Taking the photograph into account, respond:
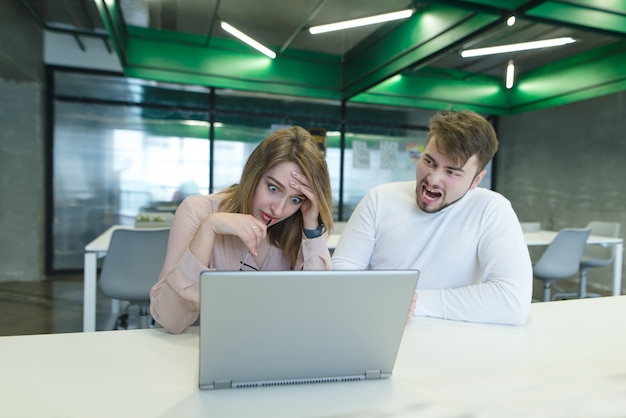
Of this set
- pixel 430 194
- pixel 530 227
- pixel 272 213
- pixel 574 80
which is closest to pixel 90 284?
pixel 272 213

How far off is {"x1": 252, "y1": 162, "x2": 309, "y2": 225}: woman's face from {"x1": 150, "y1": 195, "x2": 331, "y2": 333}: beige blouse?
0.12 metres

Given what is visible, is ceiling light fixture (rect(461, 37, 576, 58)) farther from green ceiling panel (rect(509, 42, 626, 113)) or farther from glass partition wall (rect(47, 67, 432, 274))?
glass partition wall (rect(47, 67, 432, 274))

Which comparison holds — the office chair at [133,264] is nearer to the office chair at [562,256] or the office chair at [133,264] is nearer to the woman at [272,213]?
the woman at [272,213]

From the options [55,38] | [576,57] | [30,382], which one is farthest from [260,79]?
[30,382]

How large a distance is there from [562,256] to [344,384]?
3.32 m

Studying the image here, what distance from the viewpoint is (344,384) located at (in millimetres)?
733

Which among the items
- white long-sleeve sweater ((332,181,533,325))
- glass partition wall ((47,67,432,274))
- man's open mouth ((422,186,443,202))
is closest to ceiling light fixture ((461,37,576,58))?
glass partition wall ((47,67,432,274))

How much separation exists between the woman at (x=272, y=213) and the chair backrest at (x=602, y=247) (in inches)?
156

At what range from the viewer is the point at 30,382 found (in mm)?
699

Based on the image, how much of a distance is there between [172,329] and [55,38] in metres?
5.04

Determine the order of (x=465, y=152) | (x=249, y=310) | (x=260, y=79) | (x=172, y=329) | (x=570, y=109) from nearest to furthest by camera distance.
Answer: (x=249, y=310) → (x=172, y=329) → (x=465, y=152) → (x=260, y=79) → (x=570, y=109)

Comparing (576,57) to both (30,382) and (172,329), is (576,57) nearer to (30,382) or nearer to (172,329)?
(172,329)

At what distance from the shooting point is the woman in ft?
3.60

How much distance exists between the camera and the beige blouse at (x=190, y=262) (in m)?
0.97
